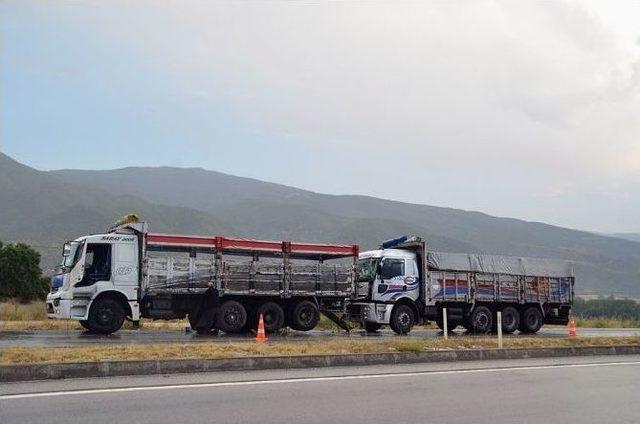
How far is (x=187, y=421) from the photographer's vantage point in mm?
7625

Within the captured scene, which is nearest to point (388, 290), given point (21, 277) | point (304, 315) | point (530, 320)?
point (304, 315)

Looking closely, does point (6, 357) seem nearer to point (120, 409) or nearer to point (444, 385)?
point (120, 409)

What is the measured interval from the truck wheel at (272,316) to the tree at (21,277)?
905 inches

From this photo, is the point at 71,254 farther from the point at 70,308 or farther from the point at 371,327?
the point at 371,327

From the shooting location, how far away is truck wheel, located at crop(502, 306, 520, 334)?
23.8 meters

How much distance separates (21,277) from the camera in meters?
39.1

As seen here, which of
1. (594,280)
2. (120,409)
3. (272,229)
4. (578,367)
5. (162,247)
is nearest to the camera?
(120,409)

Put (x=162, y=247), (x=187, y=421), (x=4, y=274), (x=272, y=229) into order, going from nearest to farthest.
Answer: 1. (x=187, y=421)
2. (x=162, y=247)
3. (x=4, y=274)
4. (x=272, y=229)

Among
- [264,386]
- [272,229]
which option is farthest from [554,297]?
[272,229]

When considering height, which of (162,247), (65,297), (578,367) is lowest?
(578,367)

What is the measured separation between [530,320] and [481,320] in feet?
7.91

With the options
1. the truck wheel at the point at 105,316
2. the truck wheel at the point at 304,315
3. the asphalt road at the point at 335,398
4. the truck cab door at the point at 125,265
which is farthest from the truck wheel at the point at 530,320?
the truck wheel at the point at 105,316

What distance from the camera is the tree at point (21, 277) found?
127ft

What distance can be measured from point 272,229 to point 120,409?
588 feet
